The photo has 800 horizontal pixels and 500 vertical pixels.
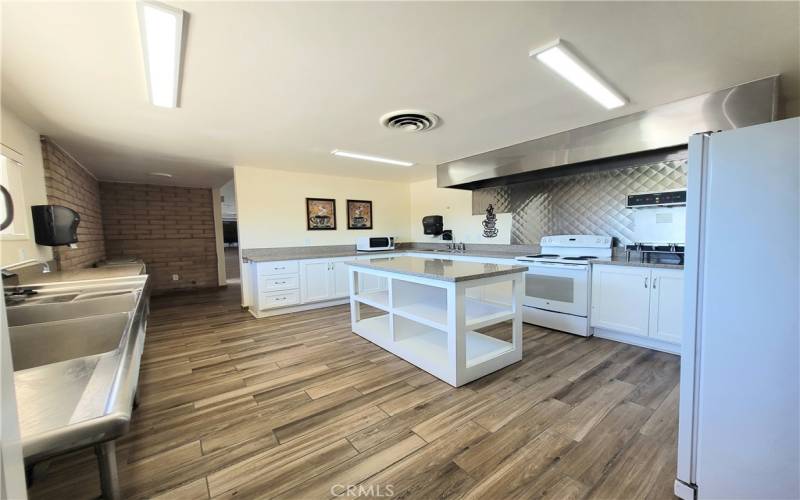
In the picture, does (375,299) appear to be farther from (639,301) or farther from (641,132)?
(641,132)

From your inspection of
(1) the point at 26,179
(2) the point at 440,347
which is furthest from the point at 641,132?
(1) the point at 26,179

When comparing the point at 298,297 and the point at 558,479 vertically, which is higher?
the point at 298,297

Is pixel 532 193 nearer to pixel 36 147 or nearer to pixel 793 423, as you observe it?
pixel 793 423

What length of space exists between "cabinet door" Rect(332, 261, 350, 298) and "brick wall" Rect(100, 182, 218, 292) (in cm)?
362

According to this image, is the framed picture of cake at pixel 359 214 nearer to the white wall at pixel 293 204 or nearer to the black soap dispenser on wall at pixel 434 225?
the white wall at pixel 293 204

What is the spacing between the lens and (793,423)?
3.44 feet

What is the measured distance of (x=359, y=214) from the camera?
587 cm

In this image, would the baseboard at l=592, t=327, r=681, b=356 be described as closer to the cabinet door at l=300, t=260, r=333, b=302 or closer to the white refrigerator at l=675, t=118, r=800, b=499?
the white refrigerator at l=675, t=118, r=800, b=499

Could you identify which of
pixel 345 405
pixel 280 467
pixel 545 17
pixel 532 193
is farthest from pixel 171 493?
pixel 532 193

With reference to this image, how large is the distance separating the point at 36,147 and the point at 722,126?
5847mm

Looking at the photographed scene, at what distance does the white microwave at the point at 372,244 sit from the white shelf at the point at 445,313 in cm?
253

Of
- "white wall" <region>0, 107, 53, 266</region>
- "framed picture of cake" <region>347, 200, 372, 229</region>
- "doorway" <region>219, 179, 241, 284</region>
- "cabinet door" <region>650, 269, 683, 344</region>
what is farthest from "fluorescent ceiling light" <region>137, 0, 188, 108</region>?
"doorway" <region>219, 179, 241, 284</region>

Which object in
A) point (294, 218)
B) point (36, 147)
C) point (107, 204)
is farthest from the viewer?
point (107, 204)

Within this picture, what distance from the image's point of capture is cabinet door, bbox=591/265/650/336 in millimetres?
2900
